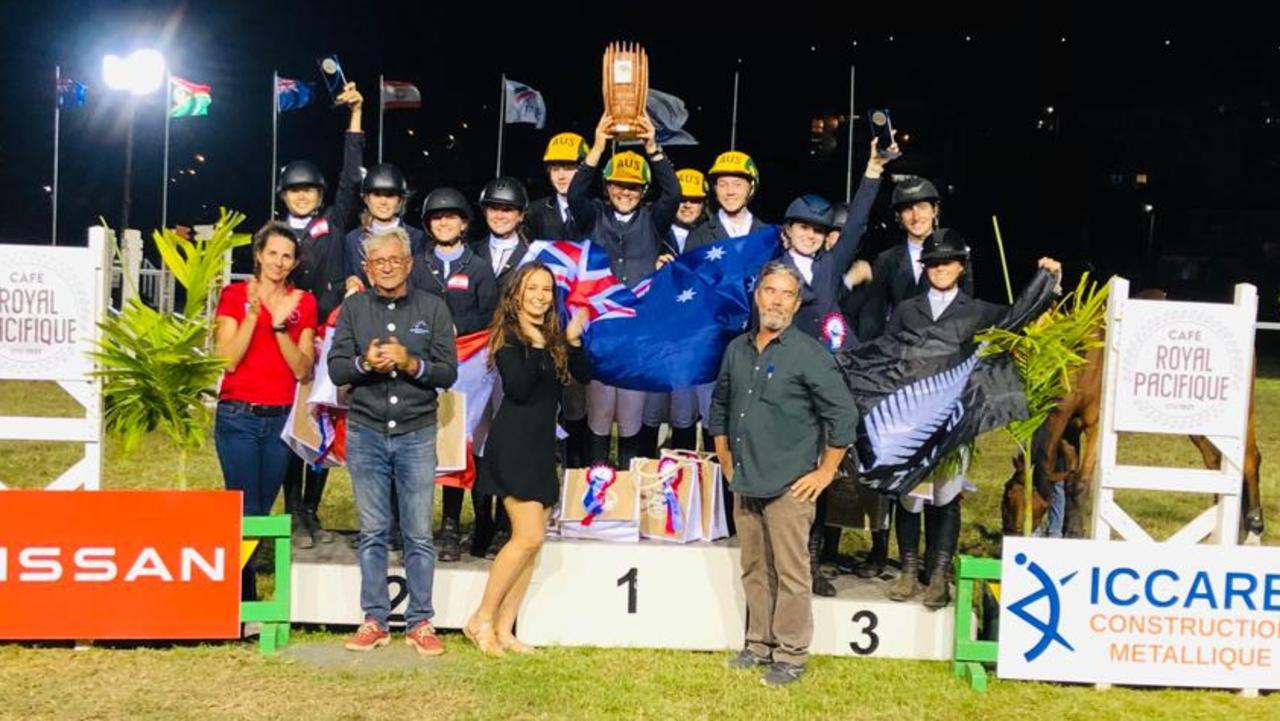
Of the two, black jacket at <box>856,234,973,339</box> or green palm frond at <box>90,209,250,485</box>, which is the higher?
black jacket at <box>856,234,973,339</box>

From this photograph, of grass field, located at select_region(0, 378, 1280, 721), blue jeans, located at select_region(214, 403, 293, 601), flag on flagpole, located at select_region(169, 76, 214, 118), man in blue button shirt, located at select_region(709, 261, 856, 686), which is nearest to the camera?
grass field, located at select_region(0, 378, 1280, 721)

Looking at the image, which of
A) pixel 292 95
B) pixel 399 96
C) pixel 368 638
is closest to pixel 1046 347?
pixel 368 638

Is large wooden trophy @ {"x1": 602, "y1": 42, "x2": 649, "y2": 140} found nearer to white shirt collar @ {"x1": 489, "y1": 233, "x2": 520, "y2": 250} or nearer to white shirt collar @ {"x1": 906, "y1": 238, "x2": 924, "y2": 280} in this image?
white shirt collar @ {"x1": 489, "y1": 233, "x2": 520, "y2": 250}

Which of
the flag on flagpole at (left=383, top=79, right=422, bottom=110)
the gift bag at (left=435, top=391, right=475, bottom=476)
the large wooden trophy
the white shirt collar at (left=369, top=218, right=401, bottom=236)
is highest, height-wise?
the flag on flagpole at (left=383, top=79, right=422, bottom=110)

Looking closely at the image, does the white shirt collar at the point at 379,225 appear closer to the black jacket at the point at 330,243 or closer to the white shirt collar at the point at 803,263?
the black jacket at the point at 330,243

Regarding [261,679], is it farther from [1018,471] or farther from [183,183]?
[183,183]

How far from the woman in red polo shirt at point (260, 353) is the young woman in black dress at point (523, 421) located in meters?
1.00

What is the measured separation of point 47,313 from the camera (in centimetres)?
584

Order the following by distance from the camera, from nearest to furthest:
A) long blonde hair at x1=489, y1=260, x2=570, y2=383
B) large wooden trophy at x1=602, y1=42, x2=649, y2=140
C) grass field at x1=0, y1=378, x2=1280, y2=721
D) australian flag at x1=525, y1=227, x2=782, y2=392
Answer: grass field at x1=0, y1=378, x2=1280, y2=721 < long blonde hair at x1=489, y1=260, x2=570, y2=383 < large wooden trophy at x1=602, y1=42, x2=649, y2=140 < australian flag at x1=525, y1=227, x2=782, y2=392

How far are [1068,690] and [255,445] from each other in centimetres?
398

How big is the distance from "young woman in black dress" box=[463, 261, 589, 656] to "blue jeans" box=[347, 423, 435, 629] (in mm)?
289

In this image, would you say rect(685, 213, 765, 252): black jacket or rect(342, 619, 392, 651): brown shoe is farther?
rect(685, 213, 765, 252): black jacket

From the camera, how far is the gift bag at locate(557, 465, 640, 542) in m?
6.35

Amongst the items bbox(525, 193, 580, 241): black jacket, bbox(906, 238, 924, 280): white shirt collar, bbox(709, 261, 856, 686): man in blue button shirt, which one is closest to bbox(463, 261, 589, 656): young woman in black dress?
bbox(709, 261, 856, 686): man in blue button shirt
